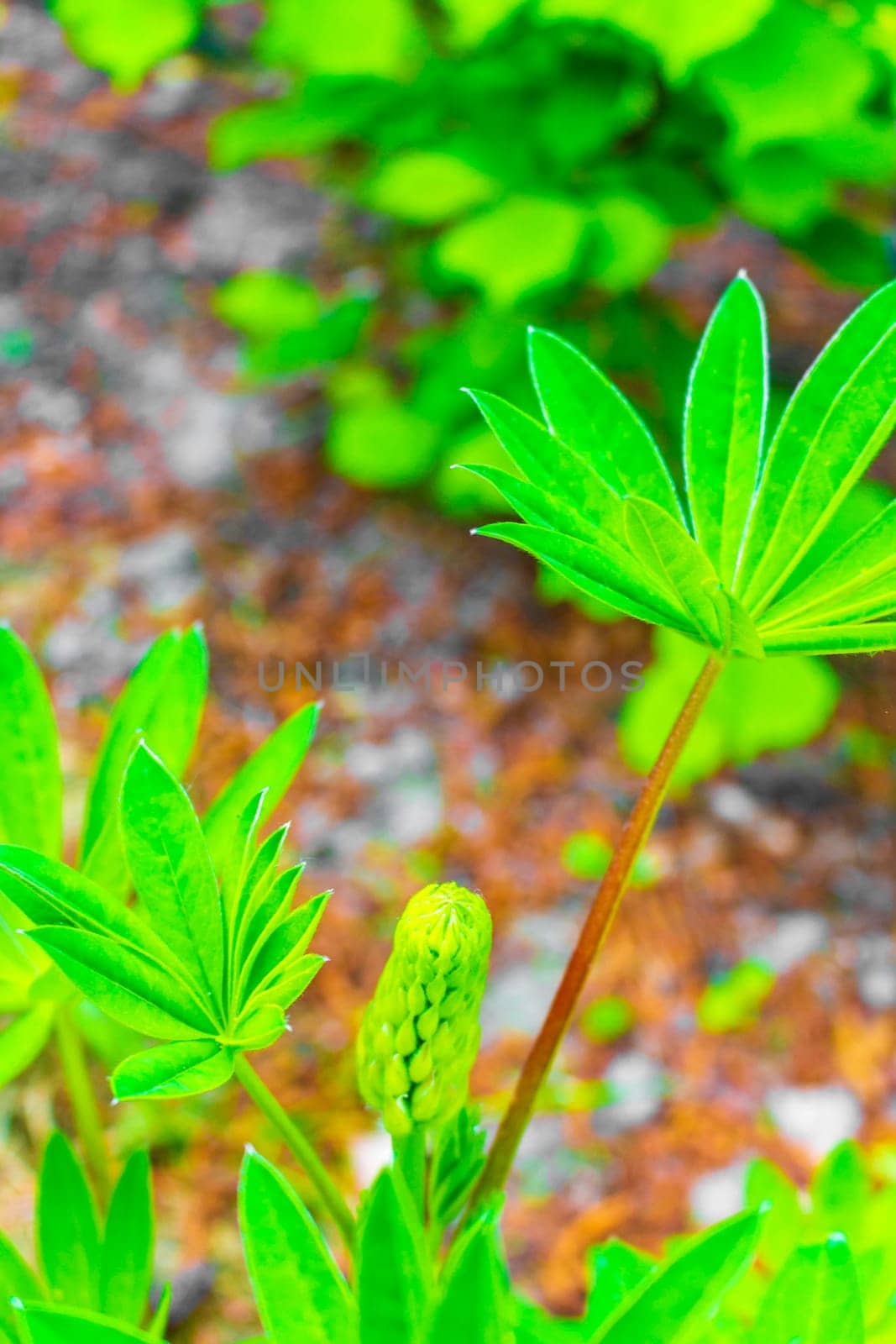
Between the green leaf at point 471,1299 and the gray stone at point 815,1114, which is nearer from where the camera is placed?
the green leaf at point 471,1299

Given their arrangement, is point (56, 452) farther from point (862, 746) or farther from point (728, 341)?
point (728, 341)

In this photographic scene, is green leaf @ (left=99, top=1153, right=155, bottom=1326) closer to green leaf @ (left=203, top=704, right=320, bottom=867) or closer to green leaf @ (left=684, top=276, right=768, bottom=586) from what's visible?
green leaf @ (left=203, top=704, right=320, bottom=867)

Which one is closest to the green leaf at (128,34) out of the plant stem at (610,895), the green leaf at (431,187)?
the green leaf at (431,187)

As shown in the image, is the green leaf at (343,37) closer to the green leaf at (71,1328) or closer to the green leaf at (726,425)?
the green leaf at (726,425)

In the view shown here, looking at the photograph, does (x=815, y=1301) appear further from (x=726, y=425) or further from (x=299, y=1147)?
(x=726, y=425)

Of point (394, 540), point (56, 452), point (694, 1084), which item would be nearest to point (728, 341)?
point (694, 1084)
